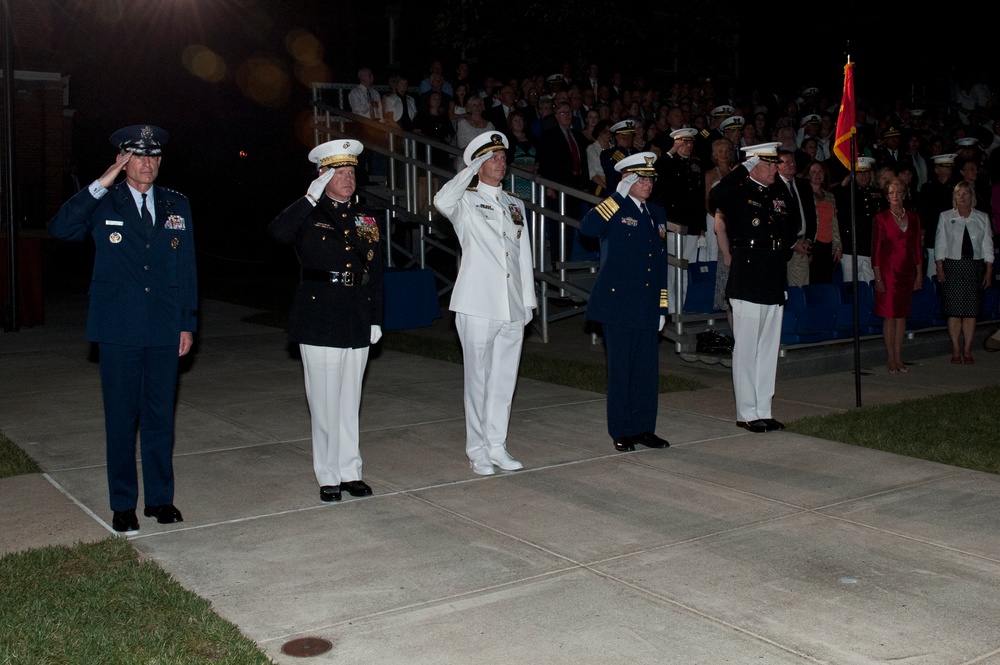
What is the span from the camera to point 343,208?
6375mm

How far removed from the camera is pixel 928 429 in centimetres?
841

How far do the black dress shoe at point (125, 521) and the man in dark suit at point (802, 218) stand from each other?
6.49 metres

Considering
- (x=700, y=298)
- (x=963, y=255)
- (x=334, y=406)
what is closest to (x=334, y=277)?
(x=334, y=406)

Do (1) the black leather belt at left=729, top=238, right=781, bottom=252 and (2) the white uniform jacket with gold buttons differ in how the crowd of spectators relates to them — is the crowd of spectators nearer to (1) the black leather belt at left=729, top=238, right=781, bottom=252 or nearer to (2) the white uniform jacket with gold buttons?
(1) the black leather belt at left=729, top=238, right=781, bottom=252

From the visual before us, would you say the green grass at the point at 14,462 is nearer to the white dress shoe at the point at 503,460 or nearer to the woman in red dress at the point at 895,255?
the white dress shoe at the point at 503,460

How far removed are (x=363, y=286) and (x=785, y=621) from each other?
9.83 feet

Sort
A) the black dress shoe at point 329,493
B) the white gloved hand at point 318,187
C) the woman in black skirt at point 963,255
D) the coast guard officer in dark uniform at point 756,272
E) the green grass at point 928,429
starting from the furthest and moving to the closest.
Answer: the woman in black skirt at point 963,255, the coast guard officer in dark uniform at point 756,272, the green grass at point 928,429, the black dress shoe at point 329,493, the white gloved hand at point 318,187

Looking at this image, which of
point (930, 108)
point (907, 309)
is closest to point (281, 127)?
point (930, 108)

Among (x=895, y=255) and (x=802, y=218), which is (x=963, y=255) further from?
(x=802, y=218)

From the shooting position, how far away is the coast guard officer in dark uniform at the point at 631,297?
25.3ft

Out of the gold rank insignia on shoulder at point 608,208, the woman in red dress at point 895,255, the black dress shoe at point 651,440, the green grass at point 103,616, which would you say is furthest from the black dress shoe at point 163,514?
the woman in red dress at point 895,255

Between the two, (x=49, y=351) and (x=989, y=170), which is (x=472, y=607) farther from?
(x=989, y=170)

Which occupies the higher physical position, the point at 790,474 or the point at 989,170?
the point at 989,170

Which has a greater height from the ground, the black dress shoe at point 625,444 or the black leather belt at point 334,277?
the black leather belt at point 334,277
